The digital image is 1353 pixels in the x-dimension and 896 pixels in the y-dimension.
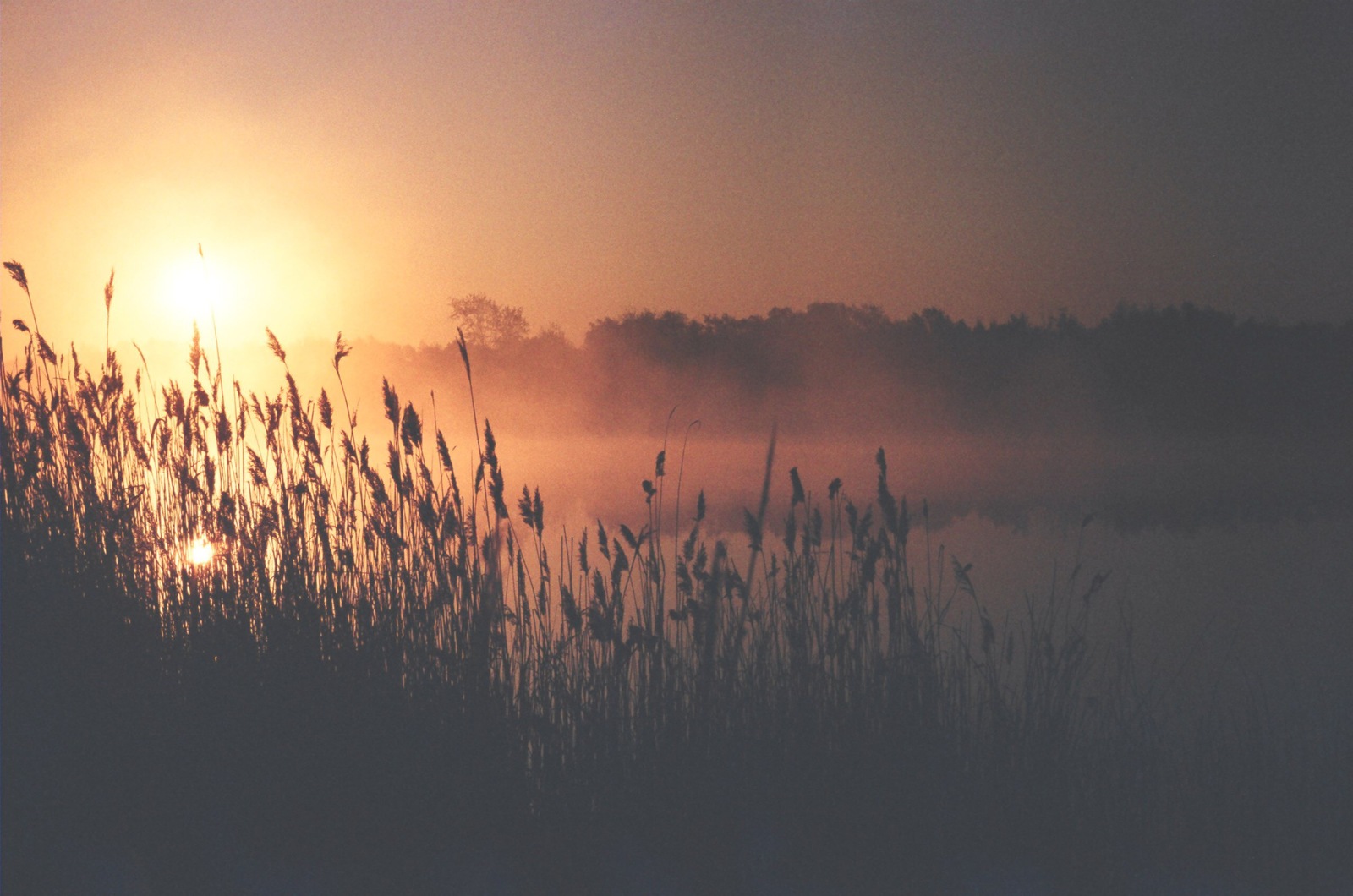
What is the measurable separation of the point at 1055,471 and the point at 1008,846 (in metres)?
23.2

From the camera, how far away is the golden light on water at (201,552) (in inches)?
104

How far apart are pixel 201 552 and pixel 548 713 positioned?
132 centimetres

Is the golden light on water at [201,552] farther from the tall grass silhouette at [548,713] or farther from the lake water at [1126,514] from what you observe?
the lake water at [1126,514]

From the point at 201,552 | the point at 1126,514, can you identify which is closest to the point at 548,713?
Result: the point at 201,552

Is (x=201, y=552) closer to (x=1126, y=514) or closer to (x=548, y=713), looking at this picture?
(x=548, y=713)

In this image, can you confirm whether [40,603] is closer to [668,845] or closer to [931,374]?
[668,845]

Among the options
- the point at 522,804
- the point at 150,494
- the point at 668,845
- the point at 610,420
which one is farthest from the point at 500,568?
the point at 610,420

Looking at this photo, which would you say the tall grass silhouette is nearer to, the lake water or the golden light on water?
the golden light on water

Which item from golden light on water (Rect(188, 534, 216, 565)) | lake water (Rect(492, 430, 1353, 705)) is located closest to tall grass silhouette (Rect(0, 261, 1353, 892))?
golden light on water (Rect(188, 534, 216, 565))

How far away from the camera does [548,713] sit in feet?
7.34

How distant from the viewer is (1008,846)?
2.09 metres

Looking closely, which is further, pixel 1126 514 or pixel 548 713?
pixel 1126 514

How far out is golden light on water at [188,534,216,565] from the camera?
265 cm

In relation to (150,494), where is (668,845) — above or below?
below
